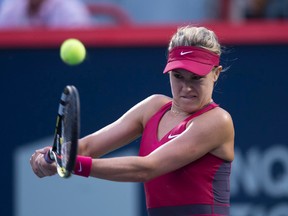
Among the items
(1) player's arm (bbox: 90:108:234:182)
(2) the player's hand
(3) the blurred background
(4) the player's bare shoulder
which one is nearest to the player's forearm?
(1) player's arm (bbox: 90:108:234:182)

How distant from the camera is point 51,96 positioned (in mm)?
6441

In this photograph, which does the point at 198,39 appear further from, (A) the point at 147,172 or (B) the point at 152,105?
(A) the point at 147,172

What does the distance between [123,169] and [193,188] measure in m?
0.39

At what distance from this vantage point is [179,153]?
3910 millimetres

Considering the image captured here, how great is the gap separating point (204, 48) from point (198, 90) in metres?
0.20

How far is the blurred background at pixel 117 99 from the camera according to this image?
21.1 ft

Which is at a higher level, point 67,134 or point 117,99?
point 67,134

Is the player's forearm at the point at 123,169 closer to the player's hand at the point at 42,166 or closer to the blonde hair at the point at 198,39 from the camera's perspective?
the player's hand at the point at 42,166

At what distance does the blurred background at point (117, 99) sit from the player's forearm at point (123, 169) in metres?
2.59

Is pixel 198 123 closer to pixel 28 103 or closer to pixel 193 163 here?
pixel 193 163

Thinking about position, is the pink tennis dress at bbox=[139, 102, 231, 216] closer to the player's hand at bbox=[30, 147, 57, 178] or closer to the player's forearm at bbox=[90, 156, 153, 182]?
the player's forearm at bbox=[90, 156, 153, 182]

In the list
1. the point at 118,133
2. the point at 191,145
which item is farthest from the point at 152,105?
the point at 191,145

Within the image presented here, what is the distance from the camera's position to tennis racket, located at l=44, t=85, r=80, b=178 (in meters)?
3.53

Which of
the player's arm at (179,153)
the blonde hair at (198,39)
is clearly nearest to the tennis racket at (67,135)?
the player's arm at (179,153)
